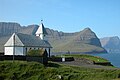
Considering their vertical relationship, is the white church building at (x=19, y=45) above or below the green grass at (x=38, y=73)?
above

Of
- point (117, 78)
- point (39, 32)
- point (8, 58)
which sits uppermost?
point (39, 32)

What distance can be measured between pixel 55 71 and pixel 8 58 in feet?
49.3

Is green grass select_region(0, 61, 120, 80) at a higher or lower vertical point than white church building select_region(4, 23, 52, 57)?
lower

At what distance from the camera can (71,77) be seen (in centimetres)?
4772

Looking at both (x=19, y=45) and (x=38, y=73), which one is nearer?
(x=38, y=73)

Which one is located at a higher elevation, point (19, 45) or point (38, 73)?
point (19, 45)

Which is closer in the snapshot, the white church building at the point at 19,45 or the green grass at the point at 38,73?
the green grass at the point at 38,73

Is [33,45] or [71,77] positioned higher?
[33,45]

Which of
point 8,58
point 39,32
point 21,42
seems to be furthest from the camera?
point 39,32

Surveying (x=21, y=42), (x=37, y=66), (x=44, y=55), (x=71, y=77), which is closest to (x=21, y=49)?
(x=21, y=42)

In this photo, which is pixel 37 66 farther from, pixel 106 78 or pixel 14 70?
pixel 106 78

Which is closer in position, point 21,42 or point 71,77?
point 71,77

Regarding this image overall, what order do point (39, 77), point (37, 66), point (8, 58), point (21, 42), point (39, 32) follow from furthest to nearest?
1. point (39, 32)
2. point (21, 42)
3. point (8, 58)
4. point (37, 66)
5. point (39, 77)

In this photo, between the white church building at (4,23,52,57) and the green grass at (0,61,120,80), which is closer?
the green grass at (0,61,120,80)
